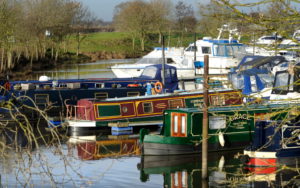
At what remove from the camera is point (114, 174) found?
905 inches

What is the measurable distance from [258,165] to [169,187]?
3.21 m

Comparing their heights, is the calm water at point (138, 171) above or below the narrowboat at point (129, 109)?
below

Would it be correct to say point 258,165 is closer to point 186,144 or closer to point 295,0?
point 186,144

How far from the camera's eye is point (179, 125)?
83.4 ft

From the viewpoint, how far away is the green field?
297 feet

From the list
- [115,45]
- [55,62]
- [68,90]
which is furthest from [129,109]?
[115,45]

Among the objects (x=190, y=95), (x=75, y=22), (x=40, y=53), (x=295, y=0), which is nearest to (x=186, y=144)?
(x=190, y=95)

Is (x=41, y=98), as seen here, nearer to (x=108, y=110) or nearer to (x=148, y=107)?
(x=108, y=110)

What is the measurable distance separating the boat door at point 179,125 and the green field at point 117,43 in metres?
62.0

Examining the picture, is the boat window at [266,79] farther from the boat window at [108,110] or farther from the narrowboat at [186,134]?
the narrowboat at [186,134]

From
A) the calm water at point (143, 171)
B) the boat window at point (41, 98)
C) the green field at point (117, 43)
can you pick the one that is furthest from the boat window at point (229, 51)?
the green field at point (117, 43)

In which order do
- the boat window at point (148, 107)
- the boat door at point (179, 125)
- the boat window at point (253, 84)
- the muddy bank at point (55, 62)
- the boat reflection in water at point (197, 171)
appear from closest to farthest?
the boat reflection in water at point (197, 171) → the boat door at point (179, 125) → the boat window at point (148, 107) → the boat window at point (253, 84) → the muddy bank at point (55, 62)

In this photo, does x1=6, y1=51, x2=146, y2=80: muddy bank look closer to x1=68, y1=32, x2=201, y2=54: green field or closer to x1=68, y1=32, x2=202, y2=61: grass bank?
x1=68, y1=32, x2=202, y2=61: grass bank

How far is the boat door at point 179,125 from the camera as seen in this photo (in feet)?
83.1
